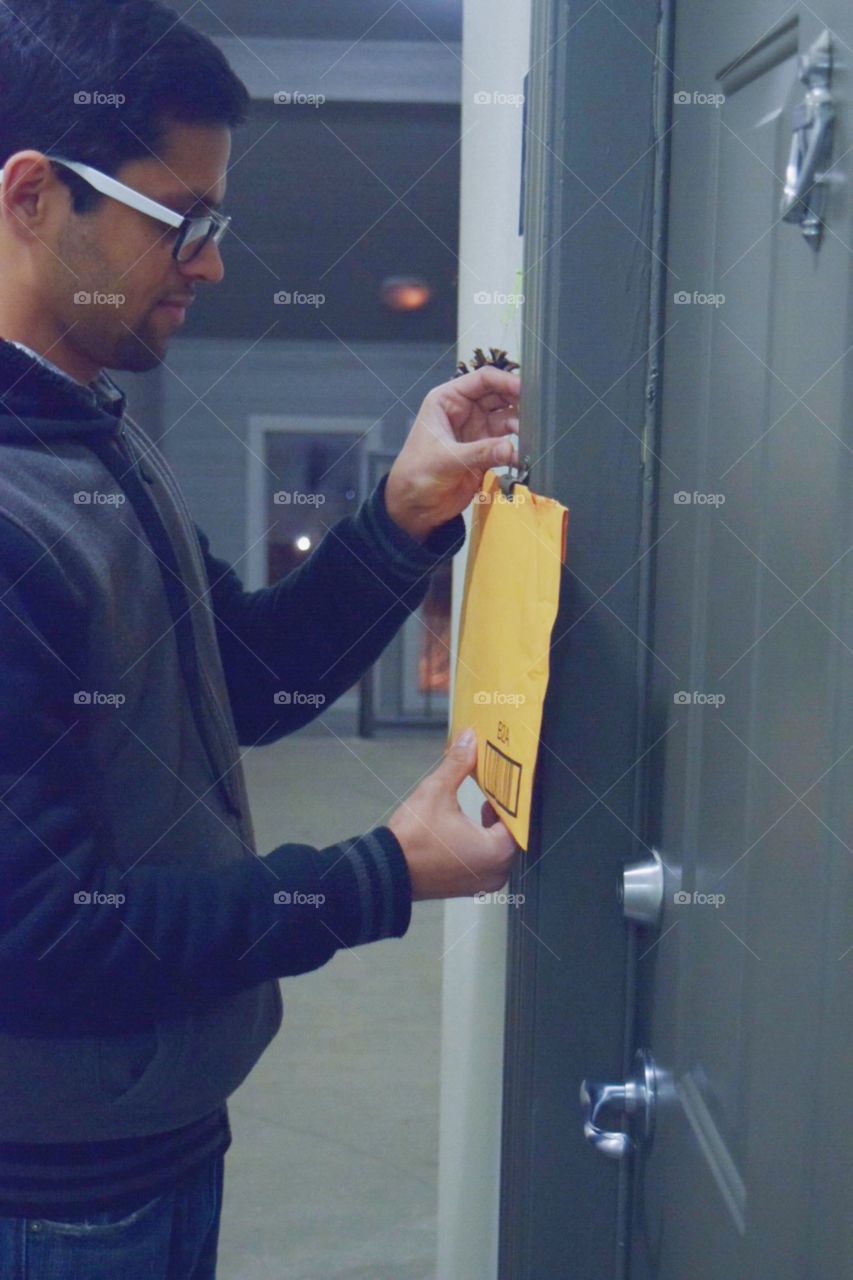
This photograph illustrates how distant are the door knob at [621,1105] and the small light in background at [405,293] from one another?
6.50 metres

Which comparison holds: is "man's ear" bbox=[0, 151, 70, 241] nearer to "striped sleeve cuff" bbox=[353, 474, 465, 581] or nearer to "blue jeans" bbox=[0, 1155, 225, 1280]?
"striped sleeve cuff" bbox=[353, 474, 465, 581]

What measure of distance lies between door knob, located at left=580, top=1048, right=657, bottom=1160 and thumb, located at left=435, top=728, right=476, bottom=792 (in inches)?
9.9

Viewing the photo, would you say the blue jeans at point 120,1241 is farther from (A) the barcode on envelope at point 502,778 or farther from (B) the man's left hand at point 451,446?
(B) the man's left hand at point 451,446

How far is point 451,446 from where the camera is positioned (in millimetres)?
934

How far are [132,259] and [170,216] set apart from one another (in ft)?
0.13

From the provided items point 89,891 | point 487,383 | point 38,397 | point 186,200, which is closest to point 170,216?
point 186,200

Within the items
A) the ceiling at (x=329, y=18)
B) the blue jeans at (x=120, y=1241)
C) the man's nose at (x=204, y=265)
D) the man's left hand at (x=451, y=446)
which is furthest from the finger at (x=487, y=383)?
the ceiling at (x=329, y=18)

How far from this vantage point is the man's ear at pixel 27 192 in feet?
2.72

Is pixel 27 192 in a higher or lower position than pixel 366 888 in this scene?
higher

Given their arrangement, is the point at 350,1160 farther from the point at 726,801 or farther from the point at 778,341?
the point at 778,341

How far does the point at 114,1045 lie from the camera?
2.75ft

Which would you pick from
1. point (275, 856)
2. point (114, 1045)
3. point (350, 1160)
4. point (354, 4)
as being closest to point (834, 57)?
point (275, 856)

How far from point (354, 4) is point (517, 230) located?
10.8ft

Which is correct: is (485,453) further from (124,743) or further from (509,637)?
(124,743)
